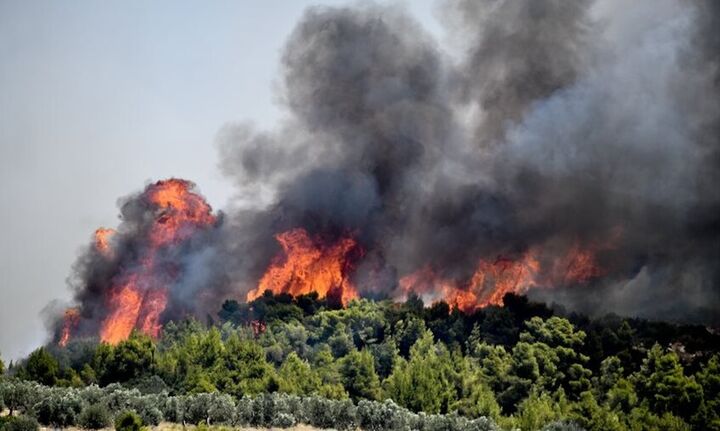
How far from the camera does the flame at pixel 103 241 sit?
360 feet

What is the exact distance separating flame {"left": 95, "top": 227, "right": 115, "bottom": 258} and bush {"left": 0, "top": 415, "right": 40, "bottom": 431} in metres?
58.2

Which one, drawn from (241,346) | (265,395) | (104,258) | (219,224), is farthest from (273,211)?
(265,395)

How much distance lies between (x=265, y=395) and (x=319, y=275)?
40515 millimetres

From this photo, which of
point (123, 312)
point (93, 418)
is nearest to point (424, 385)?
point (93, 418)

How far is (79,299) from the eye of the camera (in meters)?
110

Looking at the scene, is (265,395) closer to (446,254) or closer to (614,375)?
(614,375)

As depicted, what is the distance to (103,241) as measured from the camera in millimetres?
110375

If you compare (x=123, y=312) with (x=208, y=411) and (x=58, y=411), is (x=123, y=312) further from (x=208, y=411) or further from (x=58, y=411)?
(x=58, y=411)

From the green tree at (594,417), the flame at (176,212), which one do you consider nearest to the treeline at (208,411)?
the green tree at (594,417)

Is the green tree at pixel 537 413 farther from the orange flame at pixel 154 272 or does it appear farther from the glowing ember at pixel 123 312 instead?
the glowing ember at pixel 123 312

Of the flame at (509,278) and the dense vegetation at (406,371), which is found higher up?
the flame at (509,278)

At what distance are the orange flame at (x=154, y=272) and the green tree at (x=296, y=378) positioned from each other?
28.6 m

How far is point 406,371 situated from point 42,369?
27878 millimetres

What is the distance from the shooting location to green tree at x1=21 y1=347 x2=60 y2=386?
74.1 meters
